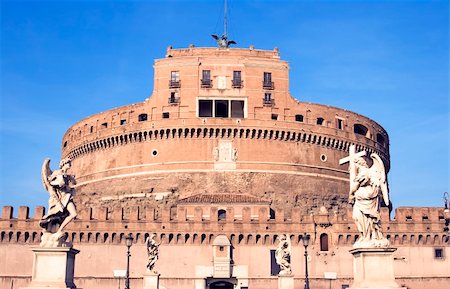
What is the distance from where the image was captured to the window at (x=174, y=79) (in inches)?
1983

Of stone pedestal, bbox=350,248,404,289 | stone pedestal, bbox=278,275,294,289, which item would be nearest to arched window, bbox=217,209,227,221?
stone pedestal, bbox=278,275,294,289

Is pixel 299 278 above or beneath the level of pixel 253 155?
beneath

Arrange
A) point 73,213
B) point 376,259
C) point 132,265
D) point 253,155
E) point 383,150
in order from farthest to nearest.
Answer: point 383,150 → point 253,155 → point 132,265 → point 73,213 → point 376,259

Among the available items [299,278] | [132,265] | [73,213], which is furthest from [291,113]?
[73,213]

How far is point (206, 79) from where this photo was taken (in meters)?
50.4

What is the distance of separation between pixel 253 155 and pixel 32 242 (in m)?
17.9

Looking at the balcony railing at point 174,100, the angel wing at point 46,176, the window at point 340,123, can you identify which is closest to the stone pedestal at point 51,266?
the angel wing at point 46,176

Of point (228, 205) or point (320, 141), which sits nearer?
point (228, 205)

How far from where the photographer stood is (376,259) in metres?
10.8

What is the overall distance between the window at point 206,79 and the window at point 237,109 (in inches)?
94.3

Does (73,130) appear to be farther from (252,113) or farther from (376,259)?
(376,259)

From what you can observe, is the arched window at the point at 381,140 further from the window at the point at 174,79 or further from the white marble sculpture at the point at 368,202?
the white marble sculpture at the point at 368,202

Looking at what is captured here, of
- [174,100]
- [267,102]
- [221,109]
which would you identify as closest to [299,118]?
[267,102]

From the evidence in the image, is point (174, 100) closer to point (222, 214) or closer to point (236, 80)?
point (236, 80)
